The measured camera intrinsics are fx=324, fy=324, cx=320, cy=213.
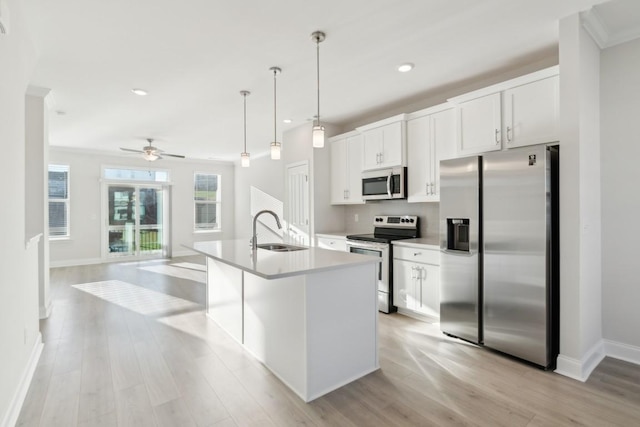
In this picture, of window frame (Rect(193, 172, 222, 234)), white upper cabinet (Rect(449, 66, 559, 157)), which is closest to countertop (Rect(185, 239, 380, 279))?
white upper cabinet (Rect(449, 66, 559, 157))

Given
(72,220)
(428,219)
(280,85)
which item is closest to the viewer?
(280,85)

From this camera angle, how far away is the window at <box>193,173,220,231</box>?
884cm

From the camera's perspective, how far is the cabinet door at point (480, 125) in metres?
3.01

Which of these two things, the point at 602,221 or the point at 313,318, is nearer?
the point at 313,318

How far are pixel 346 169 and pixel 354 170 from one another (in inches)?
7.0

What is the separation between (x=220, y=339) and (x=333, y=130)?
3.50 m

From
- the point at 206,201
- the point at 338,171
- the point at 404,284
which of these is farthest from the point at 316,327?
the point at 206,201

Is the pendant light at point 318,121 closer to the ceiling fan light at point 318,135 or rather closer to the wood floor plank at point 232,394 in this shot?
the ceiling fan light at point 318,135

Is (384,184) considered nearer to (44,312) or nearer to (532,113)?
(532,113)

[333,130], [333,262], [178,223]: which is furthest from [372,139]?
[178,223]

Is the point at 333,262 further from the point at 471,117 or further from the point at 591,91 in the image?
the point at 591,91

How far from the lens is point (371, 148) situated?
4320mm

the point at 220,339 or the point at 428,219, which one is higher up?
the point at 428,219

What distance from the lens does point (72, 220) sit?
711cm
